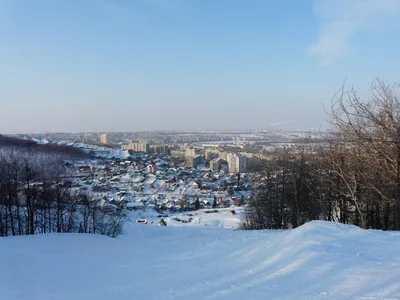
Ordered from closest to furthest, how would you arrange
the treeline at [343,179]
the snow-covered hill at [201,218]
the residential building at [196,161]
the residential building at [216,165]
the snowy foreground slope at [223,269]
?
1. the snowy foreground slope at [223,269]
2. the treeline at [343,179]
3. the snow-covered hill at [201,218]
4. the residential building at [216,165]
5. the residential building at [196,161]

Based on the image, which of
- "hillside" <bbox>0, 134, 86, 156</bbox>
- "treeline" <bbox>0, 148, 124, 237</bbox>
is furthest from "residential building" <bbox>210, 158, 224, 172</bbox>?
"treeline" <bbox>0, 148, 124, 237</bbox>

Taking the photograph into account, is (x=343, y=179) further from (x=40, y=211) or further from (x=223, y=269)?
(x=40, y=211)

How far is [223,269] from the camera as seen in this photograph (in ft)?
Result: 16.9

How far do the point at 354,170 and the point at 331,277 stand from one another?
750 centimetres

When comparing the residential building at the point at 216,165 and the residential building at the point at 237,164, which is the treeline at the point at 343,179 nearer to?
the residential building at the point at 237,164

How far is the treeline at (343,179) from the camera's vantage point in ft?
30.0

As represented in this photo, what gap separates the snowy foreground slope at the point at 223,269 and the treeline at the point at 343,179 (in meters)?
3.79

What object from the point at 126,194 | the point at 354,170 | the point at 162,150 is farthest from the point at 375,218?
the point at 162,150

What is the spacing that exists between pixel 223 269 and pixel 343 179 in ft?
23.0

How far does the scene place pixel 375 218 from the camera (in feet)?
40.0

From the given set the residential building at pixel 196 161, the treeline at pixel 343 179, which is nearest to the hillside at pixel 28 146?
the residential building at pixel 196 161

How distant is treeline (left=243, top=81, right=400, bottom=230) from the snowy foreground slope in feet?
12.4

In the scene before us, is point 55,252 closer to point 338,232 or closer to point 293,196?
point 338,232

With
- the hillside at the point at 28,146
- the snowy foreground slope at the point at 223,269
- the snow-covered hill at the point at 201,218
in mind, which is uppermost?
the hillside at the point at 28,146
